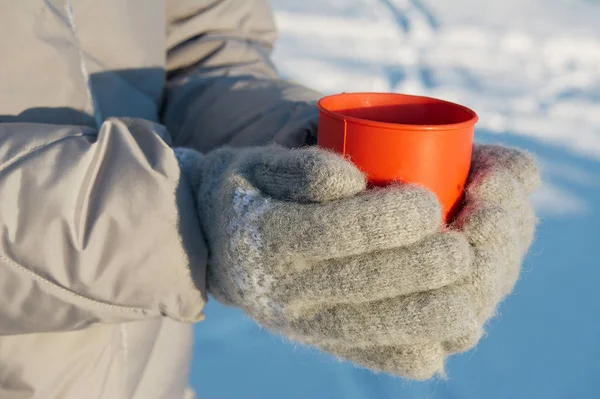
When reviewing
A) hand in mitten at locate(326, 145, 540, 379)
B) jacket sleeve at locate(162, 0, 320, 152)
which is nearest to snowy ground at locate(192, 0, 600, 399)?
hand in mitten at locate(326, 145, 540, 379)

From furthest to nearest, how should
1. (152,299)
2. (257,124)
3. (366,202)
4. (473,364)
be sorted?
(473,364)
(257,124)
(152,299)
(366,202)

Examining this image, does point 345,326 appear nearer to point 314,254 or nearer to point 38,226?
point 314,254

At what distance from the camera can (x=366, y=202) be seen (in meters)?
0.52

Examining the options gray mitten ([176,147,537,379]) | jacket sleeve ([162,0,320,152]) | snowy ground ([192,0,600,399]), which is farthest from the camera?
snowy ground ([192,0,600,399])

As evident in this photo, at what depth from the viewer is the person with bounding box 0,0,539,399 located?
1.72 feet

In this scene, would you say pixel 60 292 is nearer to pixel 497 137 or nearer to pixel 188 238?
pixel 188 238

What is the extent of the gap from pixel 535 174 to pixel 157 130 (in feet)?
1.61

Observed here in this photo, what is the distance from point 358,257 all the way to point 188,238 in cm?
21

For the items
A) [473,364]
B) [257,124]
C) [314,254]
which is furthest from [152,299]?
[473,364]

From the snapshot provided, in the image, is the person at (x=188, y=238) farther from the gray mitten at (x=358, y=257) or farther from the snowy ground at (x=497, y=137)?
the snowy ground at (x=497, y=137)

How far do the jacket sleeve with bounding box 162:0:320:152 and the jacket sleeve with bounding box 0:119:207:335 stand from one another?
23 centimetres

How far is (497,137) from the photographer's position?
7.64 feet

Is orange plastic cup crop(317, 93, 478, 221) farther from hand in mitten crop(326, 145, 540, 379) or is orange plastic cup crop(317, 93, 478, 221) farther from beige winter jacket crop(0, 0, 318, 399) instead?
beige winter jacket crop(0, 0, 318, 399)

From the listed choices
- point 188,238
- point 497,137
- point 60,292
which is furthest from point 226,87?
point 497,137
